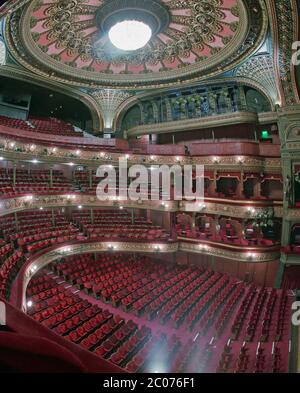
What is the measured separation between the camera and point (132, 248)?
9.74 meters

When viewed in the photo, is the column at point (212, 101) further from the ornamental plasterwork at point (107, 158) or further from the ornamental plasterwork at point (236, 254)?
the ornamental plasterwork at point (236, 254)

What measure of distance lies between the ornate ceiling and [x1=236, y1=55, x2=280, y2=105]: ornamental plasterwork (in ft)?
1.62

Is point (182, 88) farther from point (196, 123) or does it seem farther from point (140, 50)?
point (140, 50)

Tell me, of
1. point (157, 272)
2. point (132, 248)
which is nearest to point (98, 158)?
point (132, 248)

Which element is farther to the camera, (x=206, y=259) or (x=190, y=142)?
(x=190, y=142)

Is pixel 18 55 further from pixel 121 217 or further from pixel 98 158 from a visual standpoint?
pixel 121 217

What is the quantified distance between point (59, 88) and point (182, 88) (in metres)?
5.63

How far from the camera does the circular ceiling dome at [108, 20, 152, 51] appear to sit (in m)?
8.70

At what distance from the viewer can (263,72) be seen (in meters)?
10.3

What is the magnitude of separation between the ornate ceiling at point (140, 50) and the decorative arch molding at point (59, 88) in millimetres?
510

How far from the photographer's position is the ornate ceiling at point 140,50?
834 cm

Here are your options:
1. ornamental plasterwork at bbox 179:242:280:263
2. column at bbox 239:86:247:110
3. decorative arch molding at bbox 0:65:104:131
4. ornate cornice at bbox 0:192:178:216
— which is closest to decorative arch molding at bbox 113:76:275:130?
column at bbox 239:86:247:110

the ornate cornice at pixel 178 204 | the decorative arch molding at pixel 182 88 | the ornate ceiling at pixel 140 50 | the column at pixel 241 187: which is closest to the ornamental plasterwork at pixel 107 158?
the column at pixel 241 187
